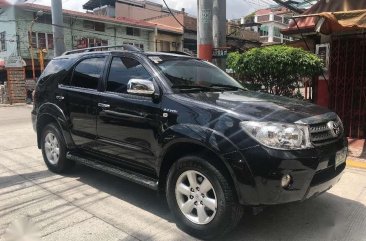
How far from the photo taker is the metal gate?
327 inches

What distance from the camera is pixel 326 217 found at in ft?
14.0

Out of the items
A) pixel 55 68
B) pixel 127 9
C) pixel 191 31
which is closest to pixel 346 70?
pixel 55 68

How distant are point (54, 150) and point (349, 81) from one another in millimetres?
6211

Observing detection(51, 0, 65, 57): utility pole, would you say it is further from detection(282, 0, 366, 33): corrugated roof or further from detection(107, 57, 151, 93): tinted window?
detection(107, 57, 151, 93): tinted window

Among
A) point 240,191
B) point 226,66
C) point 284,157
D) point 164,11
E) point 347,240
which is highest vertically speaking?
point 164,11

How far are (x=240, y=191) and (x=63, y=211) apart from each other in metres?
2.15

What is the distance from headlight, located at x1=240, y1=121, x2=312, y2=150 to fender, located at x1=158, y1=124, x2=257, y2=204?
0.70 ft

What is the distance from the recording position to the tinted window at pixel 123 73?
4.58 metres

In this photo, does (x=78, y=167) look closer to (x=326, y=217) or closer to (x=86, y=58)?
(x=86, y=58)

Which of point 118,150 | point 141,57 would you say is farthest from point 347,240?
point 141,57

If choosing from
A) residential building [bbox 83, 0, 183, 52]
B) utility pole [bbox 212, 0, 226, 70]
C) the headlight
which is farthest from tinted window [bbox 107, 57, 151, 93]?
residential building [bbox 83, 0, 183, 52]

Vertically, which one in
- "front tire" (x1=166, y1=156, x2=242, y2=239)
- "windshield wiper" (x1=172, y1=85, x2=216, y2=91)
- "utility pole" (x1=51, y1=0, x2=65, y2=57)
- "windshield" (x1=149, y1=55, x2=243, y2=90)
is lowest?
"front tire" (x1=166, y1=156, x2=242, y2=239)

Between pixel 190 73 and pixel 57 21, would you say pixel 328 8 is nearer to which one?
pixel 190 73

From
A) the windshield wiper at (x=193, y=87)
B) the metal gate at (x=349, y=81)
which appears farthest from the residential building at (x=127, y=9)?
the windshield wiper at (x=193, y=87)
